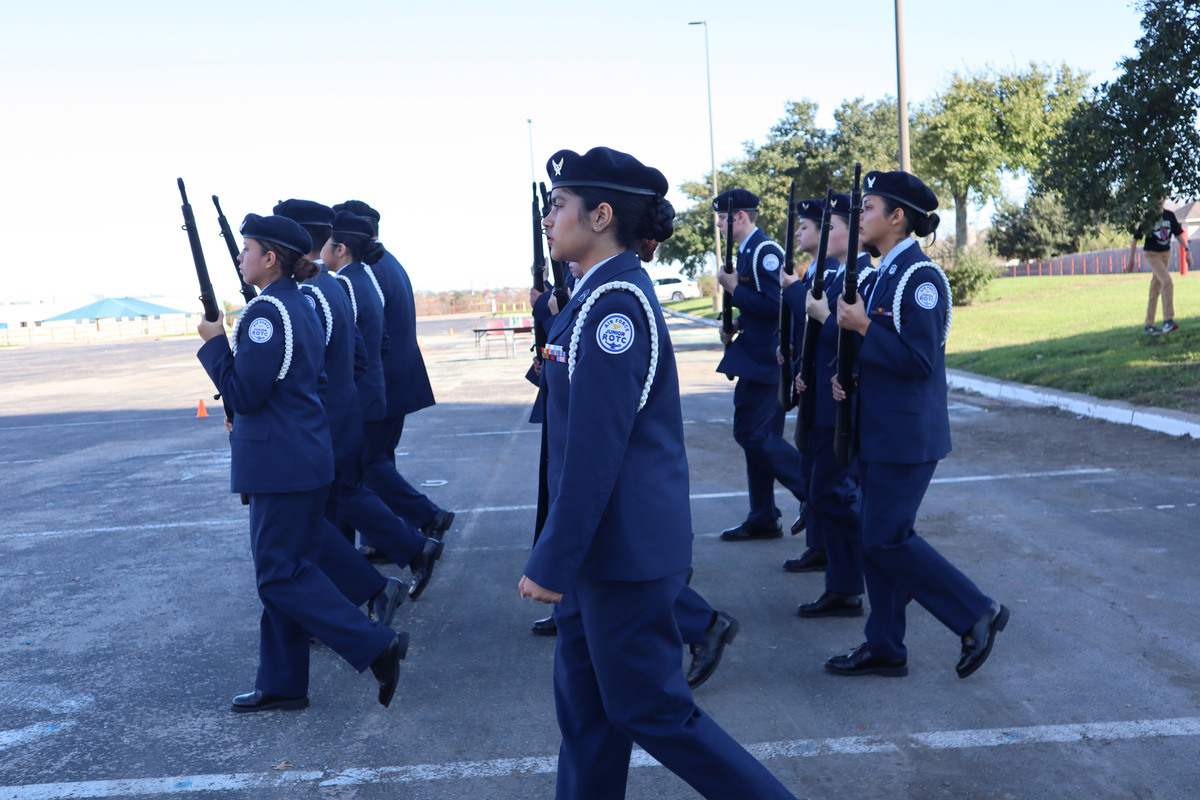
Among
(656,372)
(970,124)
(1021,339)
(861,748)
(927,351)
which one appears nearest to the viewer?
(656,372)

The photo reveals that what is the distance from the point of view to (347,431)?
5.22 metres

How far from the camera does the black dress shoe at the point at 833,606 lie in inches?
197

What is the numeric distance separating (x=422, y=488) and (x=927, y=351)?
18.1 feet

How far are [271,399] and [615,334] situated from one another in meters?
2.06

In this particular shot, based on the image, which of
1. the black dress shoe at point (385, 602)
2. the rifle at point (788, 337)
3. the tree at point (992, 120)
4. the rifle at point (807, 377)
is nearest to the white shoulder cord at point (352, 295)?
the black dress shoe at point (385, 602)

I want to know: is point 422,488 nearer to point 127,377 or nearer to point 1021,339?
point 1021,339

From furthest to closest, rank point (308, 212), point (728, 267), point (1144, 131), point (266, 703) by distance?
point (1144, 131) < point (728, 267) < point (308, 212) < point (266, 703)

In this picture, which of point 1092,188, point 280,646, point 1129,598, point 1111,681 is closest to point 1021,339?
point 1092,188

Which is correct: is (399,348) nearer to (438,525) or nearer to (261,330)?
(438,525)

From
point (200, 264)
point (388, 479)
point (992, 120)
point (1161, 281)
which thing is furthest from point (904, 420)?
point (992, 120)

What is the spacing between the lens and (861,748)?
3545 millimetres

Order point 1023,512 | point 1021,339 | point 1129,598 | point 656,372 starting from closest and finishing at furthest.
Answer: point 656,372, point 1129,598, point 1023,512, point 1021,339

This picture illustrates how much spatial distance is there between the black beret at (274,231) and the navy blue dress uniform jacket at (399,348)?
2084 mm

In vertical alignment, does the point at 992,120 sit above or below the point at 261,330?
above
